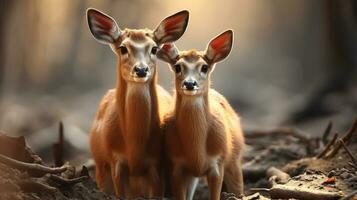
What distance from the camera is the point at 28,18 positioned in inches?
335

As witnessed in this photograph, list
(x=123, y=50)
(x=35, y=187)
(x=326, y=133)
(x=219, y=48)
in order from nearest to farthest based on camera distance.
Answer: (x=35, y=187)
(x=123, y=50)
(x=219, y=48)
(x=326, y=133)

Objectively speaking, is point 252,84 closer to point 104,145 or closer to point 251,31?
point 251,31

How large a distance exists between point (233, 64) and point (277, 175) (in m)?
6.42

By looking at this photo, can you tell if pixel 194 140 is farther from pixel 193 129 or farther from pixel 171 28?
pixel 171 28

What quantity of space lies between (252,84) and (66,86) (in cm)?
299

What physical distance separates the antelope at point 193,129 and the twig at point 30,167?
1.34m

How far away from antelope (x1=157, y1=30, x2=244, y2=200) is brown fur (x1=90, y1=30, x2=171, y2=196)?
0.42ft

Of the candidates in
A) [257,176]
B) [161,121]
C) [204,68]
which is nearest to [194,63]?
[204,68]

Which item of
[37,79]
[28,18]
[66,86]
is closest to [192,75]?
[28,18]

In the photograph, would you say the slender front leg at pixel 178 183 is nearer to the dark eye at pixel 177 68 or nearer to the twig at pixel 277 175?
the dark eye at pixel 177 68

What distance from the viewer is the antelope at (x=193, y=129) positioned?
20.2ft

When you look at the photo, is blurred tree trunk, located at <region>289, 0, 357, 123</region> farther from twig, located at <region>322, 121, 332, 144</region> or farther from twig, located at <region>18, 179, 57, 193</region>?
twig, located at <region>18, 179, 57, 193</region>

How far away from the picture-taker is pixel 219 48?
21.5 ft

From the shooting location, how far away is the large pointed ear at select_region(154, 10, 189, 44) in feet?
21.3
